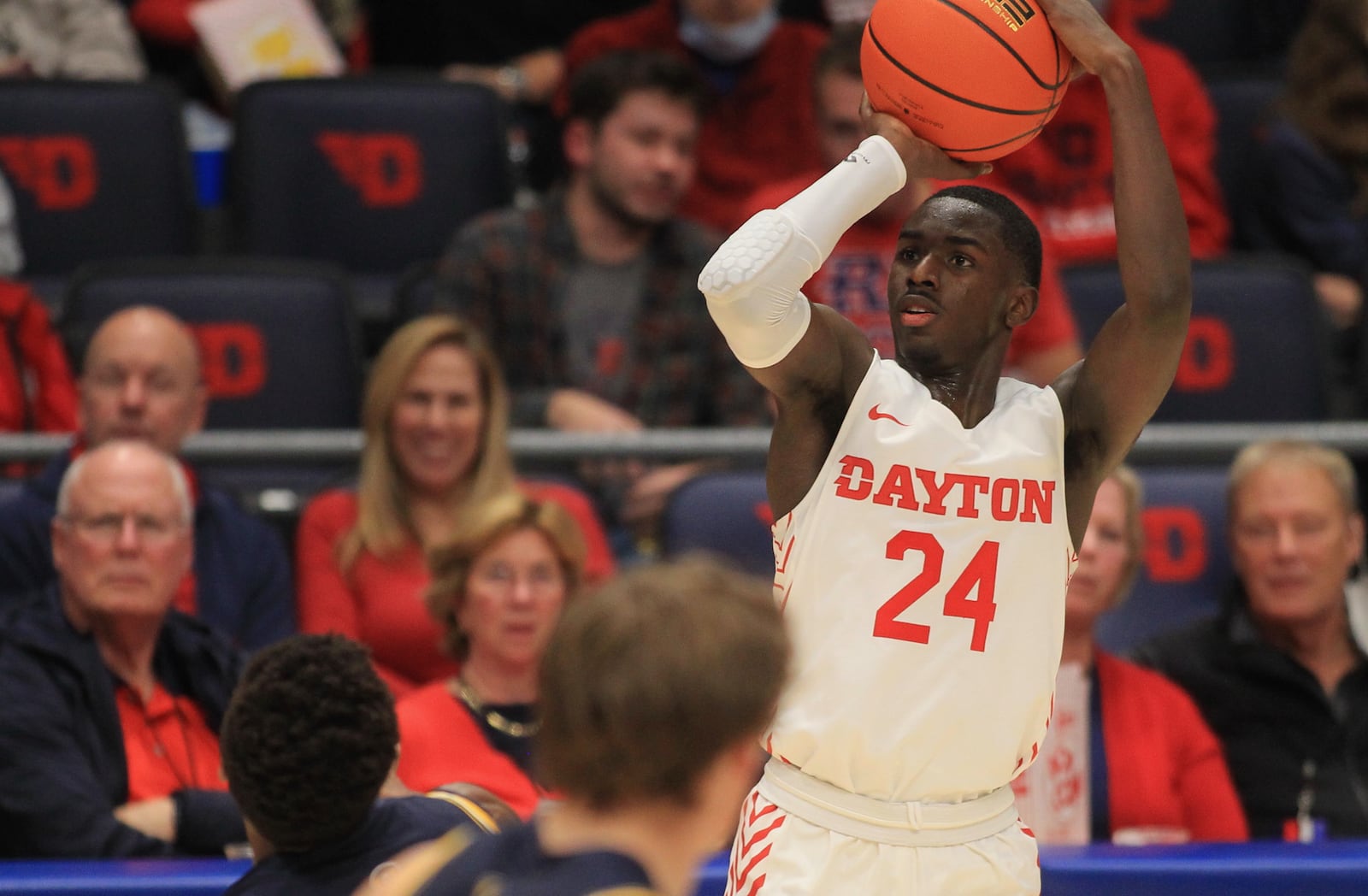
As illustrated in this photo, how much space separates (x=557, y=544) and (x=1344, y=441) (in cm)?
199

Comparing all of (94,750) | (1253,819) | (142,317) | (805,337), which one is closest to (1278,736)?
(1253,819)

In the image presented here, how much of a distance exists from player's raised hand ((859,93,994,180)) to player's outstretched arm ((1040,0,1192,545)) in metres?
0.23

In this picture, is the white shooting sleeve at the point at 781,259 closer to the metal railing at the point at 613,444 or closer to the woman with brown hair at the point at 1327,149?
the metal railing at the point at 613,444

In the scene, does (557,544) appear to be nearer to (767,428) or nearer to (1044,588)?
(767,428)

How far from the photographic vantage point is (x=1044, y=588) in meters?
2.78

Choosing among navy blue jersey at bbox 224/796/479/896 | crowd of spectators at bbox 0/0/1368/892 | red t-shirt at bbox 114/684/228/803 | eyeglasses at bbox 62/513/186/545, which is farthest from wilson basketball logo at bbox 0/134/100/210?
navy blue jersey at bbox 224/796/479/896

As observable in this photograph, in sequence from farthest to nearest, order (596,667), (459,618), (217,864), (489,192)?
1. (489,192)
2. (459,618)
3. (217,864)
4. (596,667)

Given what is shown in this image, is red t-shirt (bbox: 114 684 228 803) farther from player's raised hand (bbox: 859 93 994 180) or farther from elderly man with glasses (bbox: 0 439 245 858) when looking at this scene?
player's raised hand (bbox: 859 93 994 180)

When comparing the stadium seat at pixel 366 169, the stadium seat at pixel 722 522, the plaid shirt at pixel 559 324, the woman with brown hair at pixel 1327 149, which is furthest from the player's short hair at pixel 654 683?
the woman with brown hair at pixel 1327 149

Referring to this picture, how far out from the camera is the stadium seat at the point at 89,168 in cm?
587

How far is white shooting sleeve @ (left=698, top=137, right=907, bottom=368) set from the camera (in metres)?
2.64

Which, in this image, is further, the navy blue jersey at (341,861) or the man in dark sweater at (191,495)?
the man in dark sweater at (191,495)

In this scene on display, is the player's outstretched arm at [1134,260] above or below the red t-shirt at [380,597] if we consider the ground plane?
above

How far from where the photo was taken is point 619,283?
5438 mm
